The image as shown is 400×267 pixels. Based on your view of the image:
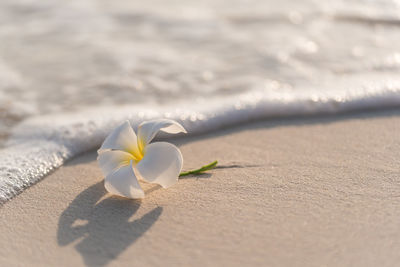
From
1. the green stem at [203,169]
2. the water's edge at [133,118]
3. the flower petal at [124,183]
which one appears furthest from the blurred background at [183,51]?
the flower petal at [124,183]

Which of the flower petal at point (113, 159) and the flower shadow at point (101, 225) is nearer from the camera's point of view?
the flower shadow at point (101, 225)

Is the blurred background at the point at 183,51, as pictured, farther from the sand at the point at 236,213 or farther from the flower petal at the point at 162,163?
the flower petal at the point at 162,163

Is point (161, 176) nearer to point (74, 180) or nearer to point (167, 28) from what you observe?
point (74, 180)

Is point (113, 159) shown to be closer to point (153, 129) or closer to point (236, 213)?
point (153, 129)

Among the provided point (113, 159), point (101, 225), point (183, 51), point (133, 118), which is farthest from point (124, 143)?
point (183, 51)

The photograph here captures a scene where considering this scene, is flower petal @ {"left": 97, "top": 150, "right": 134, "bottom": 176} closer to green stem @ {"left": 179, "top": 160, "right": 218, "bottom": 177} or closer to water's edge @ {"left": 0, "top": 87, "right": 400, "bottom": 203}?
green stem @ {"left": 179, "top": 160, "right": 218, "bottom": 177}

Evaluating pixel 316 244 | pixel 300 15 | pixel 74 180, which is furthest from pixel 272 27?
pixel 316 244

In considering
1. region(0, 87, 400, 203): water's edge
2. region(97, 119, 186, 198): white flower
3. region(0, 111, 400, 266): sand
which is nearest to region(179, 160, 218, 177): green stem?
region(0, 111, 400, 266): sand
